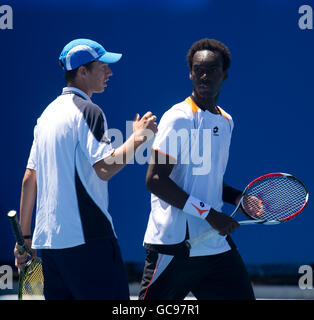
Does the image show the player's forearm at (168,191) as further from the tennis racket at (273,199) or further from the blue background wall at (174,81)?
the blue background wall at (174,81)

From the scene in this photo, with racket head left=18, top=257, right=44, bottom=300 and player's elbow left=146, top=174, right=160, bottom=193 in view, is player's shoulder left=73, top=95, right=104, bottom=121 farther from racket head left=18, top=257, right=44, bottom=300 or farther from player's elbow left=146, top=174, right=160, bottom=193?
racket head left=18, top=257, right=44, bottom=300

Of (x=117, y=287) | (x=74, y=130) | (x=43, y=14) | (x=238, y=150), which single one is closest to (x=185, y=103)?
(x=74, y=130)

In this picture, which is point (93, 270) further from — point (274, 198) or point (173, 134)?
point (274, 198)

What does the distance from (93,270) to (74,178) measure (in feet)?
1.36

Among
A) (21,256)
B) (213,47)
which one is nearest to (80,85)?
(213,47)

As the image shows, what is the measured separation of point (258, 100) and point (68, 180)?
3.16m

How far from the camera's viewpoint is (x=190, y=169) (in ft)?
11.6

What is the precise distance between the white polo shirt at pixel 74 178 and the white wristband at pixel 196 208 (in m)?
0.42

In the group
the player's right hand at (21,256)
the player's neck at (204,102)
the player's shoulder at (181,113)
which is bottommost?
the player's right hand at (21,256)

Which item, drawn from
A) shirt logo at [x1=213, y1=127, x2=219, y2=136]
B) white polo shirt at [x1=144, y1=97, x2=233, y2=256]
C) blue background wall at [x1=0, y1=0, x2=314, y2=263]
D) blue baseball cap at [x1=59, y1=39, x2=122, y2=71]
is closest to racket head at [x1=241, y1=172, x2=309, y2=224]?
white polo shirt at [x1=144, y1=97, x2=233, y2=256]

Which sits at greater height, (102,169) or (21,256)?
(102,169)

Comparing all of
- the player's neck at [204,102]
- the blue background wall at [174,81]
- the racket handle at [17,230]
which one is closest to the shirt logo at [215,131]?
the player's neck at [204,102]

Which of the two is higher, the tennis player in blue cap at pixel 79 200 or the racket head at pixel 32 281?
the tennis player in blue cap at pixel 79 200

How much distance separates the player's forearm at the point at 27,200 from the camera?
11.7ft
